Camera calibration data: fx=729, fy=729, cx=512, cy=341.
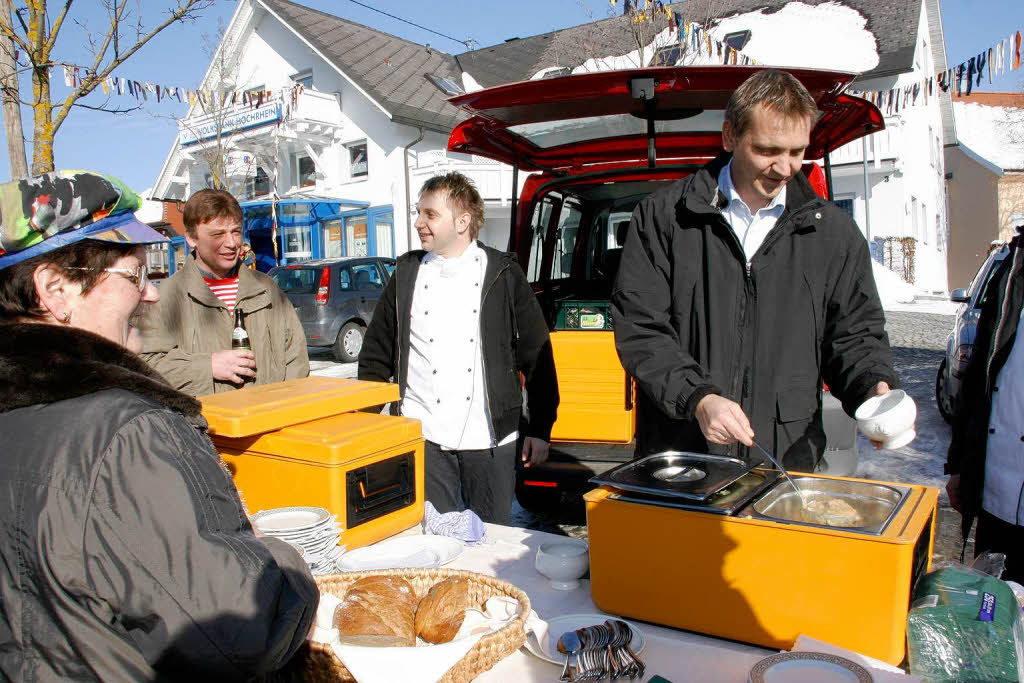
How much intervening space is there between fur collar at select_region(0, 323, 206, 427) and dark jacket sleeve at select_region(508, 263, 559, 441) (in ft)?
6.69

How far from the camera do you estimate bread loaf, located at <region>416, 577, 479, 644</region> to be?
→ 138 centimetres

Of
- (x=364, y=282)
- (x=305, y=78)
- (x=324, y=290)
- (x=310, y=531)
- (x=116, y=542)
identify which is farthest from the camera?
(x=305, y=78)

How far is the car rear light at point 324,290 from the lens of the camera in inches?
451

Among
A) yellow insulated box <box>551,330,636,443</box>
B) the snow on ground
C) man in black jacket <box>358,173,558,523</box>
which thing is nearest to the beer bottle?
man in black jacket <box>358,173,558,523</box>

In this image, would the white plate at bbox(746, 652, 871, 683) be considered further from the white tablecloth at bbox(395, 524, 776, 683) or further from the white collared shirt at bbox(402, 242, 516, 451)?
the white collared shirt at bbox(402, 242, 516, 451)

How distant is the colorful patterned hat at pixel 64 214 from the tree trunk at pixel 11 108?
4.69 metres

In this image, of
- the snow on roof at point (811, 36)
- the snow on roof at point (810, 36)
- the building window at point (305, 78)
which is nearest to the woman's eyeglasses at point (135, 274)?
the snow on roof at point (810, 36)

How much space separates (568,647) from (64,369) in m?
0.98

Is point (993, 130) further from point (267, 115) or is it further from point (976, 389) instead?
point (976, 389)

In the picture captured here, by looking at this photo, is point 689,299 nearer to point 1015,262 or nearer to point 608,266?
point 1015,262

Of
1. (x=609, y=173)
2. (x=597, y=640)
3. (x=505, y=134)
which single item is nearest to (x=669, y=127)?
(x=609, y=173)

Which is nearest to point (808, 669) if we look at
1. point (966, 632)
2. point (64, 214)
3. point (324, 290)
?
point (966, 632)

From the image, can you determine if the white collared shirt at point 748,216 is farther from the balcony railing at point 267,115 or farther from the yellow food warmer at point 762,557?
the balcony railing at point 267,115

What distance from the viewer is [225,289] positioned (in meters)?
3.12
